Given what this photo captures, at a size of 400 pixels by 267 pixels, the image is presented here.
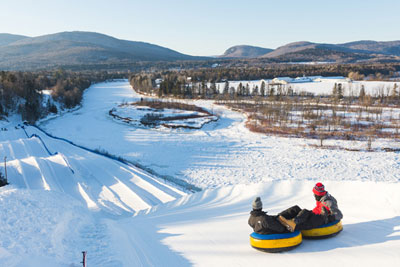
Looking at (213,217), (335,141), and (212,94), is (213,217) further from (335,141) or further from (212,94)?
(212,94)

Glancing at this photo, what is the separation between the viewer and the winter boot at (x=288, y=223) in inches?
204

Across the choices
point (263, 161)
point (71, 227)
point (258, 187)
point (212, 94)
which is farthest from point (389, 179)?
point (212, 94)

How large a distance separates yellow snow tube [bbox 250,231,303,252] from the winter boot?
12cm

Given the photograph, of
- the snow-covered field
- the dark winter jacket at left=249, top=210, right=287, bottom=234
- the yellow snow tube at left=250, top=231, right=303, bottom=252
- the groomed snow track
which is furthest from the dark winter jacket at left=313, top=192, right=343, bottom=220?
the groomed snow track

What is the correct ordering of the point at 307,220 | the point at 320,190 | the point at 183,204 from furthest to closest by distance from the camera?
the point at 183,204, the point at 320,190, the point at 307,220

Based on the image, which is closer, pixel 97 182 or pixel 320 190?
pixel 320 190

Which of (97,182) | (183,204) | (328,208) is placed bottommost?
(97,182)

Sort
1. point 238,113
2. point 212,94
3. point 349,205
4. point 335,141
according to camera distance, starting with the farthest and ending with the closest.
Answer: point 212,94, point 238,113, point 335,141, point 349,205

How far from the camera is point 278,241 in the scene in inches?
204

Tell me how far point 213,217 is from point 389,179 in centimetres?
1104

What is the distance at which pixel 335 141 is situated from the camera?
21922mm

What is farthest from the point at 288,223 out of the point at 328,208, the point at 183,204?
the point at 183,204

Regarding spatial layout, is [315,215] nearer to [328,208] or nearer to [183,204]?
[328,208]

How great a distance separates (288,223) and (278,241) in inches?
14.4
